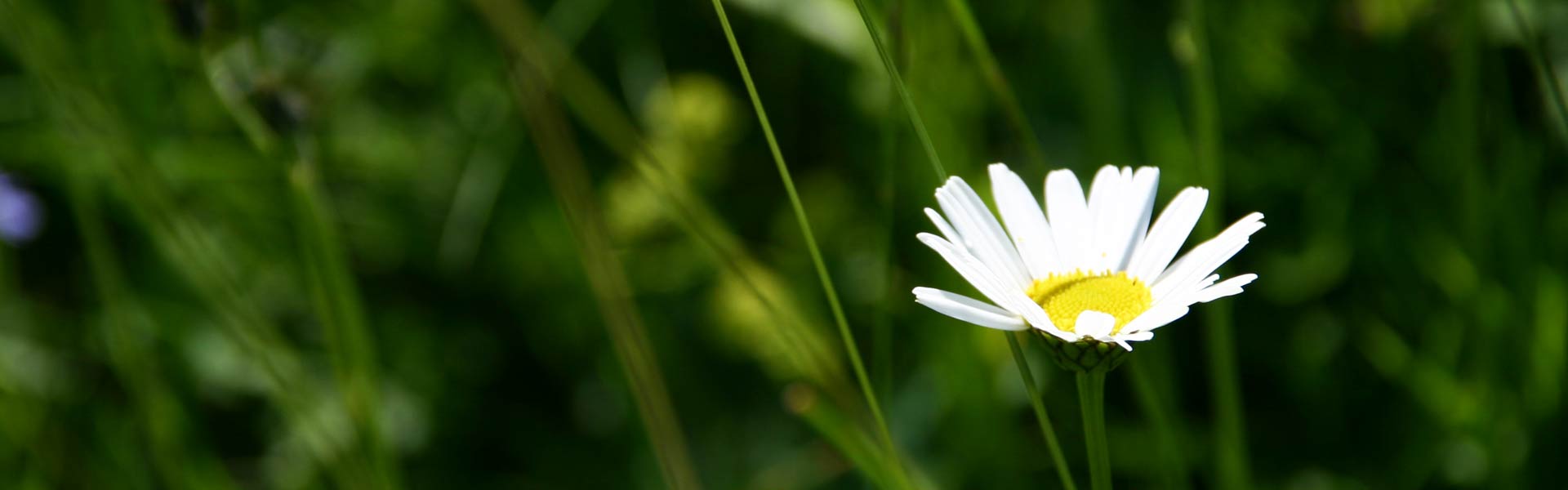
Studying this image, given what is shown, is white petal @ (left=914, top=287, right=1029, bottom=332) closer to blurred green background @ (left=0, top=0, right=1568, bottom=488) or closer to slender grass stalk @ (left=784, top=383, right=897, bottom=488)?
slender grass stalk @ (left=784, top=383, right=897, bottom=488)

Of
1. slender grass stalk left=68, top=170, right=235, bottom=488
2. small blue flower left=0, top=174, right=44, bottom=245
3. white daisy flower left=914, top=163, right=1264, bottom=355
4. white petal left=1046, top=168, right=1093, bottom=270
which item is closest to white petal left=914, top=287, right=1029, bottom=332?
white daisy flower left=914, top=163, right=1264, bottom=355

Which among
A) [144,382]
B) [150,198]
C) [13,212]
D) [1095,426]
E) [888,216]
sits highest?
[13,212]

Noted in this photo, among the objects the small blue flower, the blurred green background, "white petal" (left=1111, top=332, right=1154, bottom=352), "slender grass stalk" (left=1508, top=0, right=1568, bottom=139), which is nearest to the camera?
"white petal" (left=1111, top=332, right=1154, bottom=352)

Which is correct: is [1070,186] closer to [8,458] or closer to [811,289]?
[811,289]

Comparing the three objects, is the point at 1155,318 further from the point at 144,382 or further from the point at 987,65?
the point at 144,382

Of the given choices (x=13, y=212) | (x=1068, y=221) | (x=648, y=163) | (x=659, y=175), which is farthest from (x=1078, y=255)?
(x=13, y=212)

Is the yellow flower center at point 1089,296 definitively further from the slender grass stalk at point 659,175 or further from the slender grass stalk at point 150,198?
the slender grass stalk at point 150,198

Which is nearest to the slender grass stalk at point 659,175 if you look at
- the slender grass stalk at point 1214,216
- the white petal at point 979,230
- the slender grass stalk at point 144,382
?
the white petal at point 979,230
